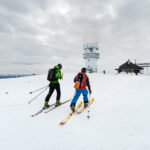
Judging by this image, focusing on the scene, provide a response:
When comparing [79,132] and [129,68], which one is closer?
[79,132]

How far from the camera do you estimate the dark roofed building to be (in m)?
37.3

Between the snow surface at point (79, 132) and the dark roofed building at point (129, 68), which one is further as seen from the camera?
the dark roofed building at point (129, 68)

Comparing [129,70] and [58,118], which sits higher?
[129,70]

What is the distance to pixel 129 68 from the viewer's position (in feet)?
126

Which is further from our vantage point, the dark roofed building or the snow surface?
the dark roofed building

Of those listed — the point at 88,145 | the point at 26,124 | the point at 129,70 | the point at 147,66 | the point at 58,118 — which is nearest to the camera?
the point at 88,145

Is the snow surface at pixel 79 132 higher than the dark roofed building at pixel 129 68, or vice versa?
the dark roofed building at pixel 129 68

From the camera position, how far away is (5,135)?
391cm

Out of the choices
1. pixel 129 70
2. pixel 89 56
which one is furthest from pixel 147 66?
pixel 89 56

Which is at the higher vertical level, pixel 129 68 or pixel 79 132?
pixel 129 68

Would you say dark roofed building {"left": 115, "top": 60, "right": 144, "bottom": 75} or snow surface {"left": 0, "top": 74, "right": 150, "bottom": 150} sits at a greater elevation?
dark roofed building {"left": 115, "top": 60, "right": 144, "bottom": 75}

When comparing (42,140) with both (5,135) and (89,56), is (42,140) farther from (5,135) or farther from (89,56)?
(89,56)

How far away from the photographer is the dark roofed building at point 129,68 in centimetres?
3730

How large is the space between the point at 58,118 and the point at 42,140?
1566 millimetres
